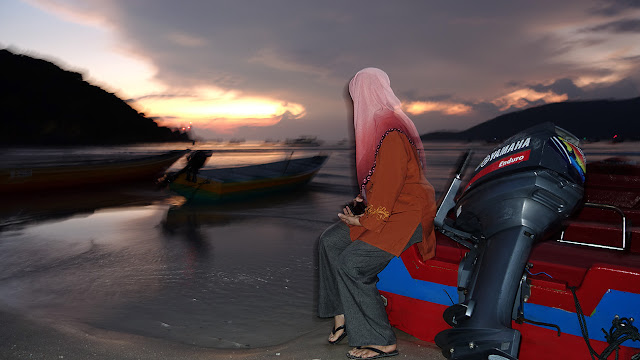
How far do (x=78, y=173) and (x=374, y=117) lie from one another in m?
14.2

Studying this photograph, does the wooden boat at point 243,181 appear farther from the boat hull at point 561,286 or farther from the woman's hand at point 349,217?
the woman's hand at point 349,217

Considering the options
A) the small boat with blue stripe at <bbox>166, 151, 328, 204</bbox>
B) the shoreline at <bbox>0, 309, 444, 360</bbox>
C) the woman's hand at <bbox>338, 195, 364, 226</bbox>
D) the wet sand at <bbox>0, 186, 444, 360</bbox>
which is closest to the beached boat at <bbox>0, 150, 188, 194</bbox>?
the small boat with blue stripe at <bbox>166, 151, 328, 204</bbox>

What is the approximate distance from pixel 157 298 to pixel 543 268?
326 cm

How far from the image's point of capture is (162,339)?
3.28m

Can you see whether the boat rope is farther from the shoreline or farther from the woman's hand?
the woman's hand

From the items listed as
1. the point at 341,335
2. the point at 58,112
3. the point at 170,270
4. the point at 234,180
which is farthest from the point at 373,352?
the point at 58,112

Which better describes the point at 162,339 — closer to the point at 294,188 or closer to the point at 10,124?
the point at 294,188

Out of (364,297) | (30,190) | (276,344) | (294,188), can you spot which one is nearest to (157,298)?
(276,344)

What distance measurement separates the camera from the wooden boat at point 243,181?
1060 cm

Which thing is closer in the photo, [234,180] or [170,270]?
[170,270]

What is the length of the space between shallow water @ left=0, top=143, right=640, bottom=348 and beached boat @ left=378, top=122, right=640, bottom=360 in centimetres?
27

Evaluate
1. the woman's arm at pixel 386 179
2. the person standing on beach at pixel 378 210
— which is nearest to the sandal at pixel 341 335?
the person standing on beach at pixel 378 210

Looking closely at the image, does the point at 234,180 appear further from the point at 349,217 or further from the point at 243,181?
the point at 349,217

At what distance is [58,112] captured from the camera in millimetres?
115438
